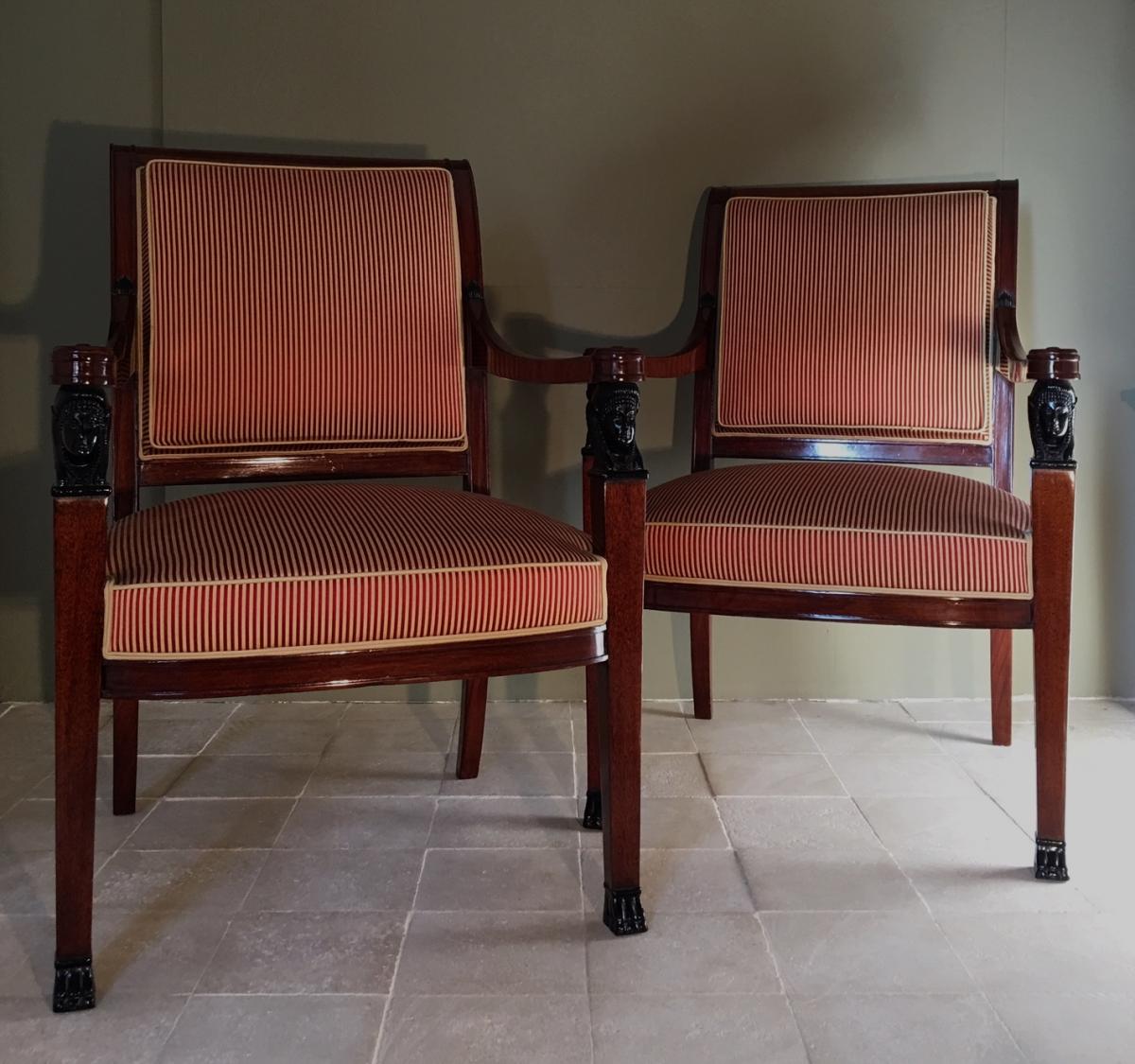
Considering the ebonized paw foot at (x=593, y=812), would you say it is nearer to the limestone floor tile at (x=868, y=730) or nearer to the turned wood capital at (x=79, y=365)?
the limestone floor tile at (x=868, y=730)

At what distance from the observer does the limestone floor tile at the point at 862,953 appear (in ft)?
4.51

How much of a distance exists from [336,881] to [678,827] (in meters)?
0.54

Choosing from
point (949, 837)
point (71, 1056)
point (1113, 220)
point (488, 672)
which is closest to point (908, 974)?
point (949, 837)

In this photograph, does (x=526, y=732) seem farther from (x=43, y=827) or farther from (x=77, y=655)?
(x=77, y=655)

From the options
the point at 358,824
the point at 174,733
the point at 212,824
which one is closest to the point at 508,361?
the point at 358,824

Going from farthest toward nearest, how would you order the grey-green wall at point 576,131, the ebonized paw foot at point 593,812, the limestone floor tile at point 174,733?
the grey-green wall at point 576,131 → the limestone floor tile at point 174,733 → the ebonized paw foot at point 593,812

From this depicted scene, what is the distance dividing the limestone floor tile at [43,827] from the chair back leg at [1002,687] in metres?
1.55

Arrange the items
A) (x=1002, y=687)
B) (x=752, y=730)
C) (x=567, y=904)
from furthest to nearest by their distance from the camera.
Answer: (x=752, y=730) < (x=1002, y=687) < (x=567, y=904)

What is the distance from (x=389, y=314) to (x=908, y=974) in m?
1.22

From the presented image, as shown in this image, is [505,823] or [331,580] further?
[505,823]

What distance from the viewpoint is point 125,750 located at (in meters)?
1.88

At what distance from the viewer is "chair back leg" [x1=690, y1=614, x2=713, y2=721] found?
239 cm

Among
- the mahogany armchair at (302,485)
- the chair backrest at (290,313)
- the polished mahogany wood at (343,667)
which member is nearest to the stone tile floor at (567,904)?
the mahogany armchair at (302,485)

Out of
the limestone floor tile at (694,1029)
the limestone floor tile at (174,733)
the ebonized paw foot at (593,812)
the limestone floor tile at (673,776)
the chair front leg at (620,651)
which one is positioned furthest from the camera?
the limestone floor tile at (174,733)
